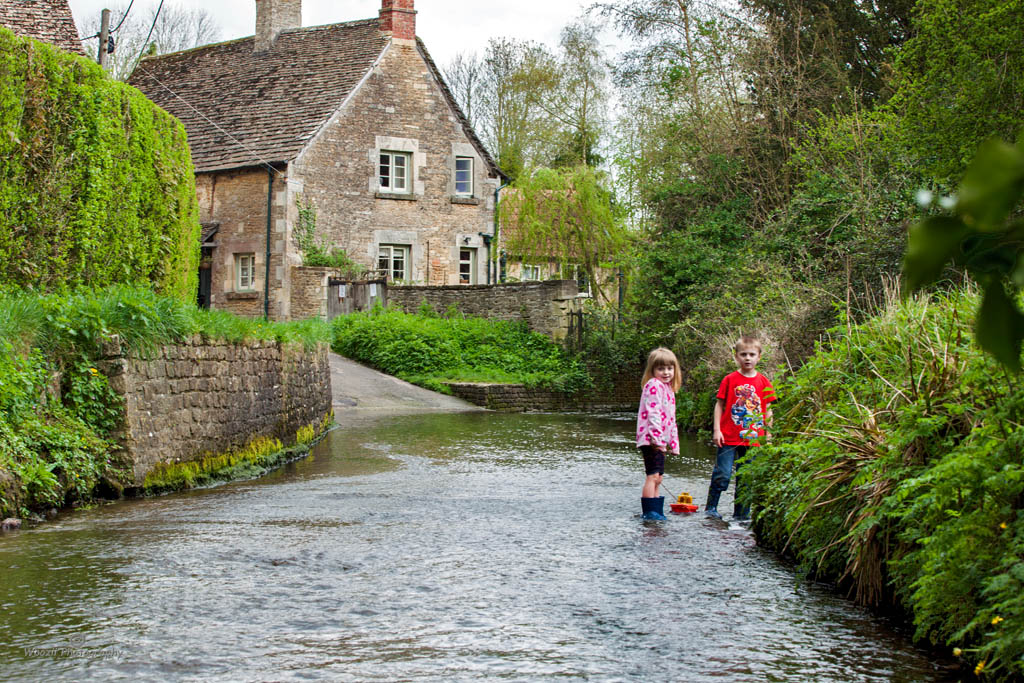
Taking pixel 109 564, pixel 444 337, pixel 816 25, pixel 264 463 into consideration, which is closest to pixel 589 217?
pixel 444 337

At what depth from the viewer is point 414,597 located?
6500mm

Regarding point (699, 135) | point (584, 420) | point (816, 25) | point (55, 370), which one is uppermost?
point (816, 25)

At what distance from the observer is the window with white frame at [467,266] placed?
118 ft

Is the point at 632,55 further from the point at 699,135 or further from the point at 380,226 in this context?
the point at 380,226

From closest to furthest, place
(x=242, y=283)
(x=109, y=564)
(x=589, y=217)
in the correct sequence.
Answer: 1. (x=109, y=564)
2. (x=242, y=283)
3. (x=589, y=217)

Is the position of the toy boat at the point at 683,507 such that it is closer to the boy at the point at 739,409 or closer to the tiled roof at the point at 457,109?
the boy at the point at 739,409

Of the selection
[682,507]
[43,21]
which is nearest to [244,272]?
[43,21]

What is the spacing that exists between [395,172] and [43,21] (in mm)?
13906

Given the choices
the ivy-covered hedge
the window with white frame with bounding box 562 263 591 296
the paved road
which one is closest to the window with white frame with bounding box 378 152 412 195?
the window with white frame with bounding box 562 263 591 296

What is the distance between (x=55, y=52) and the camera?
11.6 meters

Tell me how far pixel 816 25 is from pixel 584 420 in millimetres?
10496

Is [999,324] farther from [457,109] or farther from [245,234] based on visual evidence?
[457,109]

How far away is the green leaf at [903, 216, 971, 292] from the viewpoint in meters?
1.10

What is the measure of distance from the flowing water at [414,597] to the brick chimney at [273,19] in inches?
1161
